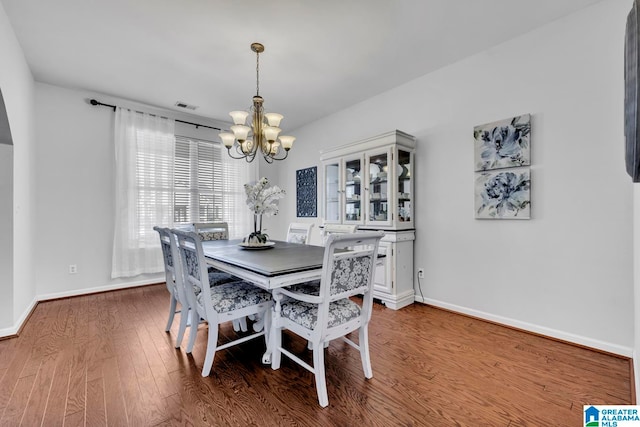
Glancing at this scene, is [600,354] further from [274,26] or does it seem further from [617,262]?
[274,26]

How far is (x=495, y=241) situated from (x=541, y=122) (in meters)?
1.10

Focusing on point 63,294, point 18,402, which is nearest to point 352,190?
point 18,402

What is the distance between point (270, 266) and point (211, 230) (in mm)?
2016

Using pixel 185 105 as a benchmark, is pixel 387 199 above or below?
below

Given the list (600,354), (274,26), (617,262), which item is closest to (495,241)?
(617,262)

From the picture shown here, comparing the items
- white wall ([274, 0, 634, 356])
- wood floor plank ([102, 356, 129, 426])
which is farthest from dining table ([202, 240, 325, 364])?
white wall ([274, 0, 634, 356])

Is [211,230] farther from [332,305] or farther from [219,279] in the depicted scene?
[332,305]

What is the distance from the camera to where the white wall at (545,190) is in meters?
2.11

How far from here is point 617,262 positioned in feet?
6.87

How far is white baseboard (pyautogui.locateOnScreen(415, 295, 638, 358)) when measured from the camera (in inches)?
82.3

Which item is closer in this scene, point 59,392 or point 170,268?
point 59,392

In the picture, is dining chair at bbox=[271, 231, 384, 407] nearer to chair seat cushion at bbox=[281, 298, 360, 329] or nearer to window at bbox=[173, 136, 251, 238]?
chair seat cushion at bbox=[281, 298, 360, 329]

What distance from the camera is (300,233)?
3092mm

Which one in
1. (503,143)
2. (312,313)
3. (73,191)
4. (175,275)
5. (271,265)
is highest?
(503,143)
